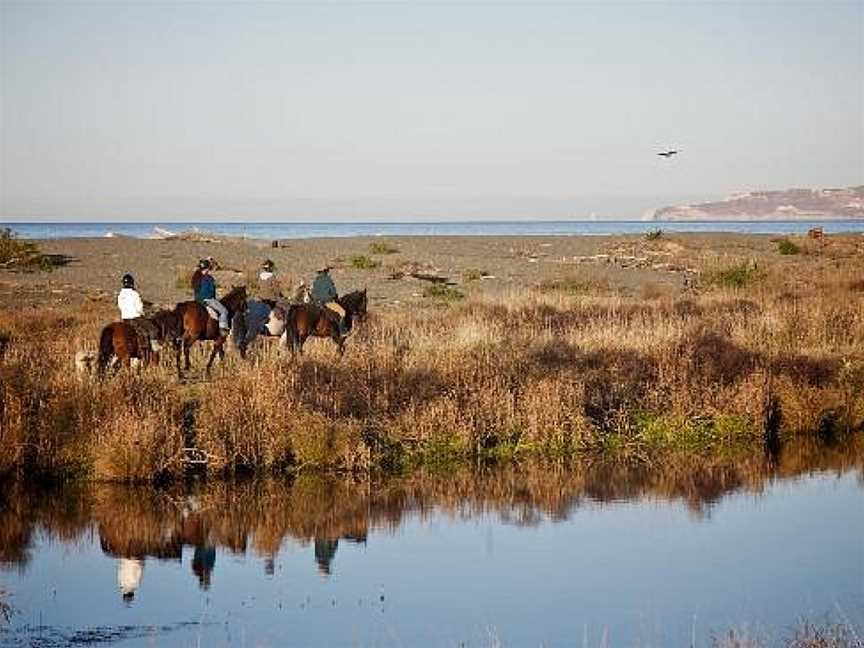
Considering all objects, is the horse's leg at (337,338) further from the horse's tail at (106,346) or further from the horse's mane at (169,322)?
the horse's tail at (106,346)

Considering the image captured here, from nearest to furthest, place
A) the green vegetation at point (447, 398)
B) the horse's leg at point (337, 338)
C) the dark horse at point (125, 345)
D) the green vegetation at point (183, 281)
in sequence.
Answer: the green vegetation at point (447, 398)
the dark horse at point (125, 345)
the horse's leg at point (337, 338)
the green vegetation at point (183, 281)

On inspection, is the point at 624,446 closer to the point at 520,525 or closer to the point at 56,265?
the point at 520,525

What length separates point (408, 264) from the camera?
53.0 metres

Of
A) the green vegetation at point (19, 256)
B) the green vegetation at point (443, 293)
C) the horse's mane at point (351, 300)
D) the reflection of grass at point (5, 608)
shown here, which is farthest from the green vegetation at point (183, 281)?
the reflection of grass at point (5, 608)

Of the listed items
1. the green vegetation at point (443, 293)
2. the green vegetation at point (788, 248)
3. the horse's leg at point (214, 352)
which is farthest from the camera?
the green vegetation at point (788, 248)

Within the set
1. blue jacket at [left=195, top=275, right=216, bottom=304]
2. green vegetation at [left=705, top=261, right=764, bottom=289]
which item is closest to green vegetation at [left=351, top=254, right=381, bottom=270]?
green vegetation at [left=705, top=261, right=764, bottom=289]

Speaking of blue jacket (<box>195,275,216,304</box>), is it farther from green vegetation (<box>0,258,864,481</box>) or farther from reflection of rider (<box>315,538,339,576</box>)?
reflection of rider (<box>315,538,339,576</box>)

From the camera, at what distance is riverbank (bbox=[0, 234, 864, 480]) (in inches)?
787

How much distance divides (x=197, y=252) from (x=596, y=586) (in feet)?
151

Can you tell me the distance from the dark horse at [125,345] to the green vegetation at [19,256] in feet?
88.2

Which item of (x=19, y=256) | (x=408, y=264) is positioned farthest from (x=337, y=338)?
(x=19, y=256)

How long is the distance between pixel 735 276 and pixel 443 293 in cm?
1004

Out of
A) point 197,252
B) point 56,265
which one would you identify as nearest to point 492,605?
point 56,265

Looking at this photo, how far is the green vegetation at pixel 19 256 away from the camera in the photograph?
49781mm
